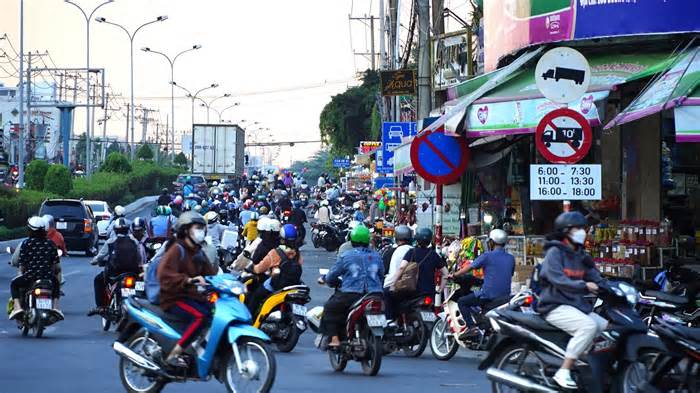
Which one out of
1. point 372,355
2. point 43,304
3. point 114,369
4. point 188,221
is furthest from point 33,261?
point 188,221

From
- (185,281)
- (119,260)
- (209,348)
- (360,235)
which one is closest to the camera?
(209,348)

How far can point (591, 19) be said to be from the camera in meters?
19.8

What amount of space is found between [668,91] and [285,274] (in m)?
5.28

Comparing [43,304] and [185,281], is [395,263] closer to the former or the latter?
[43,304]

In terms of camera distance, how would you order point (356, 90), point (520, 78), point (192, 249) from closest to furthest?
point (192, 249)
point (520, 78)
point (356, 90)

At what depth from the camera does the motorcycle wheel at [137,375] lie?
11.1 meters

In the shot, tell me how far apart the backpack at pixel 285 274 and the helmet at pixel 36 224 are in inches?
132

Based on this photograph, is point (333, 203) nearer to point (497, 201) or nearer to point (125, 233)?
point (497, 201)

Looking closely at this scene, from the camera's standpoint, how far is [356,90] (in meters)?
87.9

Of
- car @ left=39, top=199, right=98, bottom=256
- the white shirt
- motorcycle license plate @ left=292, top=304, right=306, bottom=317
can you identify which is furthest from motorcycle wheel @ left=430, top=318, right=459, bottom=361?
car @ left=39, top=199, right=98, bottom=256

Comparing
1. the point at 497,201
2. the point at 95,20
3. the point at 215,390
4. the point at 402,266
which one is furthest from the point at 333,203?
the point at 215,390

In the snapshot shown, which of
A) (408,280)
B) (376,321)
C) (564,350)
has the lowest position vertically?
(376,321)

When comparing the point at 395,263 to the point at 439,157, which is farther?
the point at 439,157

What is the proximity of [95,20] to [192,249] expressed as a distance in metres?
60.3
